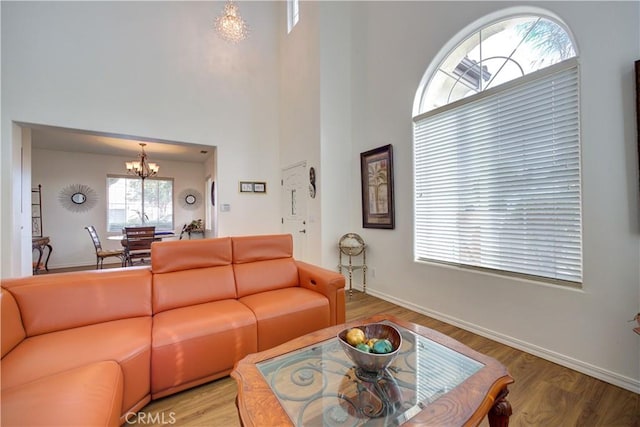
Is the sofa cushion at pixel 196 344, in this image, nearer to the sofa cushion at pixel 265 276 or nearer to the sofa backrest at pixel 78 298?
the sofa backrest at pixel 78 298

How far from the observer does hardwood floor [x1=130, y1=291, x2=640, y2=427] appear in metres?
1.39

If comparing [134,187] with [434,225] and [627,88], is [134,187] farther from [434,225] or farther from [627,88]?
[627,88]

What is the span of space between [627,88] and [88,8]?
5965 mm

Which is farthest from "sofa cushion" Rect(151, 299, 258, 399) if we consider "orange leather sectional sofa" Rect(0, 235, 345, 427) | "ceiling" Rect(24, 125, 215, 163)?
"ceiling" Rect(24, 125, 215, 163)

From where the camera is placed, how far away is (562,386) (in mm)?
1665

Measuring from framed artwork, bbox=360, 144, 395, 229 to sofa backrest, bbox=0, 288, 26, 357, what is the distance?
129 inches

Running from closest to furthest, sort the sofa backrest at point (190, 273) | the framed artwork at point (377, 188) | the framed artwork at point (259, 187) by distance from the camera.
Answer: the sofa backrest at point (190, 273) < the framed artwork at point (377, 188) < the framed artwork at point (259, 187)

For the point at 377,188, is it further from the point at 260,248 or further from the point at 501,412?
the point at 501,412

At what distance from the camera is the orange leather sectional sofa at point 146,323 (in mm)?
1024

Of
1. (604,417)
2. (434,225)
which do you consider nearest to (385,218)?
(434,225)

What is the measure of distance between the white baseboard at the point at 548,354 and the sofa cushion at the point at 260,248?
173 cm

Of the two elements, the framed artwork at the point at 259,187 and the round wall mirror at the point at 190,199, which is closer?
the framed artwork at the point at 259,187

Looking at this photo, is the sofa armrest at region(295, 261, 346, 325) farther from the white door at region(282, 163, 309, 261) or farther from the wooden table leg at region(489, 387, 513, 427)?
the white door at region(282, 163, 309, 261)

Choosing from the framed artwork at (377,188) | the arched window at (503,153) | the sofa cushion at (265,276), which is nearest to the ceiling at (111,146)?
the framed artwork at (377,188)
